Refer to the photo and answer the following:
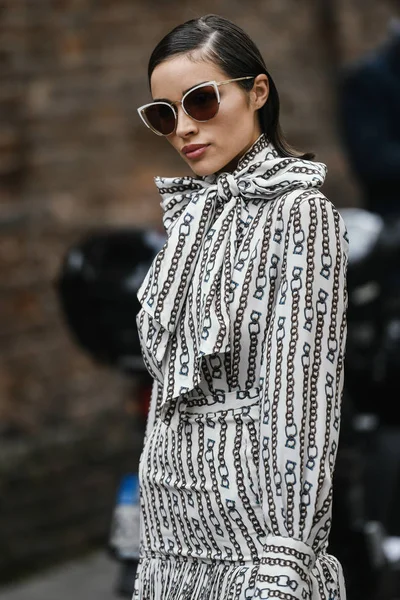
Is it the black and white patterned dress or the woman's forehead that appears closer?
the black and white patterned dress

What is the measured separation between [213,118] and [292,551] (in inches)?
28.1

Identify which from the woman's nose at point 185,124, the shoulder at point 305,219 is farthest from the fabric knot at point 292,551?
the woman's nose at point 185,124

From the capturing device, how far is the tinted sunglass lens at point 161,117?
224cm

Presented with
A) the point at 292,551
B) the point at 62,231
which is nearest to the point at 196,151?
the point at 292,551

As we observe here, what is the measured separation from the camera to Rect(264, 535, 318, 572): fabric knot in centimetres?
200

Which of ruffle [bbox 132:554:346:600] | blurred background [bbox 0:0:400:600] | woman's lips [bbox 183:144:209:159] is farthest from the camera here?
blurred background [bbox 0:0:400:600]

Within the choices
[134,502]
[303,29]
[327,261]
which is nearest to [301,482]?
[327,261]

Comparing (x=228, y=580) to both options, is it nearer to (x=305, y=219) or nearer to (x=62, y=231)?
(x=305, y=219)

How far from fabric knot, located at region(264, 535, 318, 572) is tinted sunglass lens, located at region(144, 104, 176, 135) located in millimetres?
709

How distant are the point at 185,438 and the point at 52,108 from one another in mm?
3661

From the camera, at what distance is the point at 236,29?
7.42 ft

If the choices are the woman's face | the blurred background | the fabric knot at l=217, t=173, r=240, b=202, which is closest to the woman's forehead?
A: the woman's face

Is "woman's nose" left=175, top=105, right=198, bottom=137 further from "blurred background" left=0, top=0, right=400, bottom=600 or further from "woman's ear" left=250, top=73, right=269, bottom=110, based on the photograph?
"blurred background" left=0, top=0, right=400, bottom=600

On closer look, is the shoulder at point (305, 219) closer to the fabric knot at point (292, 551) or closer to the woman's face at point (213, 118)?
the woman's face at point (213, 118)
